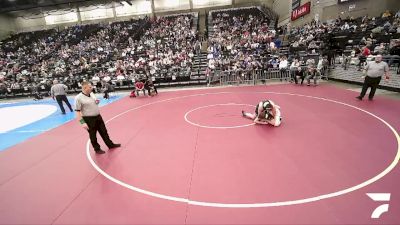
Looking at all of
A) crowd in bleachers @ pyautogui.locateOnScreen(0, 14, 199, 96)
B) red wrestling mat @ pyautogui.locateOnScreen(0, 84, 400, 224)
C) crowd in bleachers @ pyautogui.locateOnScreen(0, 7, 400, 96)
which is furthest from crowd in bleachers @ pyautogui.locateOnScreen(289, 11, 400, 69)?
crowd in bleachers @ pyautogui.locateOnScreen(0, 14, 199, 96)

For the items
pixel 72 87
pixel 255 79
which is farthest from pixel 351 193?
pixel 72 87

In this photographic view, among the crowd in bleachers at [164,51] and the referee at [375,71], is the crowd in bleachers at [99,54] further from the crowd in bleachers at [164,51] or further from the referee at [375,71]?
the referee at [375,71]

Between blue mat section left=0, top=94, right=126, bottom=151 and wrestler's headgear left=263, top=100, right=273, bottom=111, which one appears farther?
blue mat section left=0, top=94, right=126, bottom=151

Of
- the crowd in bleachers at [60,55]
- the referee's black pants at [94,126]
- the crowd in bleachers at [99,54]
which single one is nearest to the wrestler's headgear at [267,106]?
the referee's black pants at [94,126]

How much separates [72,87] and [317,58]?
18.4m

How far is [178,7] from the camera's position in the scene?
3669 cm

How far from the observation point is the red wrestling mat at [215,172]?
384 centimetres

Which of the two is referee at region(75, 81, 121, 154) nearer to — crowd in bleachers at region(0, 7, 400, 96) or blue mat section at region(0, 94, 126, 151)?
blue mat section at region(0, 94, 126, 151)

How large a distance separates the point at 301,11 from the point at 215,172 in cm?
2536

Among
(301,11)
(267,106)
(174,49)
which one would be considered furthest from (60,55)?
(267,106)

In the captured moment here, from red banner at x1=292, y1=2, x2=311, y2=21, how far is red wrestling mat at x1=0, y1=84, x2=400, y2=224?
18.5 metres

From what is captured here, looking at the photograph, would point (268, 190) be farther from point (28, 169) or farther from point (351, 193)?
point (28, 169)

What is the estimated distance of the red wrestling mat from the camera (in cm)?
384

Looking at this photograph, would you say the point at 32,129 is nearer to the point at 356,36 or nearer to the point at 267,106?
the point at 267,106
